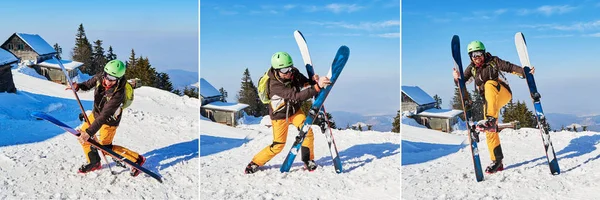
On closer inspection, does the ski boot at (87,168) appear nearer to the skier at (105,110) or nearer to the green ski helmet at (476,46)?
the skier at (105,110)

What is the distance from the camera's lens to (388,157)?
17.0 feet

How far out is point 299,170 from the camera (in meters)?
4.70

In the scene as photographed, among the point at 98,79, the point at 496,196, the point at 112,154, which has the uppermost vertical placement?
the point at 98,79

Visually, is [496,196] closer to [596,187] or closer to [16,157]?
[596,187]

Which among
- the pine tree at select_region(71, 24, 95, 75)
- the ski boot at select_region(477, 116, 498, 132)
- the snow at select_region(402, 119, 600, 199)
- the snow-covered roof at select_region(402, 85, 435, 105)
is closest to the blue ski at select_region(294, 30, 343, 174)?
the snow at select_region(402, 119, 600, 199)

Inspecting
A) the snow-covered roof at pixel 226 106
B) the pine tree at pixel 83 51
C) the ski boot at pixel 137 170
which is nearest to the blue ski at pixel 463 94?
the snow-covered roof at pixel 226 106

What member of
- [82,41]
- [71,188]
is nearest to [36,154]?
[71,188]

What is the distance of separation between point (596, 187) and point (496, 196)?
929 mm

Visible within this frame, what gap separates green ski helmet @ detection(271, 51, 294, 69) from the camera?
433cm

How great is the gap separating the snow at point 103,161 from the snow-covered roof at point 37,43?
5.79 m

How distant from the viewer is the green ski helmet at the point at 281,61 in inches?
170

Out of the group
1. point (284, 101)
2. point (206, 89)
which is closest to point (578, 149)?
point (284, 101)

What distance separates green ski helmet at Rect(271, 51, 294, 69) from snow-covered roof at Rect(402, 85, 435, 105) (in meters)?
2.54

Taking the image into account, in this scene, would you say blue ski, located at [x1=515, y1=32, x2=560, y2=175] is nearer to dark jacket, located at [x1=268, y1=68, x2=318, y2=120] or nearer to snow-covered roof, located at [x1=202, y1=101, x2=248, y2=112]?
dark jacket, located at [x1=268, y1=68, x2=318, y2=120]
